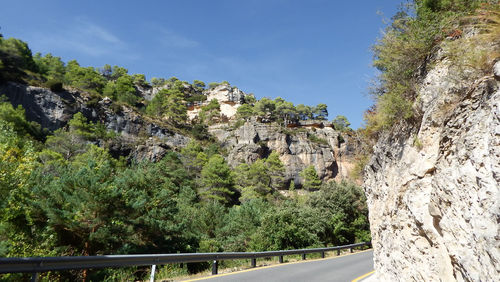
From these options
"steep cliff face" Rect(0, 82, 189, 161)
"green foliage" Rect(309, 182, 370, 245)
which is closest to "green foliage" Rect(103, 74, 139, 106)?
"steep cliff face" Rect(0, 82, 189, 161)

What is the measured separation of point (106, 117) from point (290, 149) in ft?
116

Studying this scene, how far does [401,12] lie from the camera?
7.61m

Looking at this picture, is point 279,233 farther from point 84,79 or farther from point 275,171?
point 84,79

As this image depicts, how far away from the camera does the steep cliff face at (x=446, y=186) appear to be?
11.3 feet

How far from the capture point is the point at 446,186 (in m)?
4.28

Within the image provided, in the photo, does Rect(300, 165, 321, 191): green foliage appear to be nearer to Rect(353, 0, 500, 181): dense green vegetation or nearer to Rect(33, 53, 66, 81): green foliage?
Rect(353, 0, 500, 181): dense green vegetation

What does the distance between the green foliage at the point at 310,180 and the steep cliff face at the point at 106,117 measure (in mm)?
23924

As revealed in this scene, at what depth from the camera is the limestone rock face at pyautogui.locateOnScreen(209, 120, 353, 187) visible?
5669 centimetres

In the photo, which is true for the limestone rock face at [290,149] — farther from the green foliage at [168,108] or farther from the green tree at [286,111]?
the green tree at [286,111]

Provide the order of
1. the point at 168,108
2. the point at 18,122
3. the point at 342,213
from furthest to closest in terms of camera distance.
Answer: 1. the point at 168,108
2. the point at 18,122
3. the point at 342,213

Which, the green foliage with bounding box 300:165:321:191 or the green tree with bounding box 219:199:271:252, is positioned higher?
the green foliage with bounding box 300:165:321:191

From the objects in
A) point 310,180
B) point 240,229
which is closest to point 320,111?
point 310,180

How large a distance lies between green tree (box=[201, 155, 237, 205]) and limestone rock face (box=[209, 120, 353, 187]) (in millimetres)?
12533

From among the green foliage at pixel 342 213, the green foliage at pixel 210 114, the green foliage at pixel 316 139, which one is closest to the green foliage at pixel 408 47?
the green foliage at pixel 342 213
